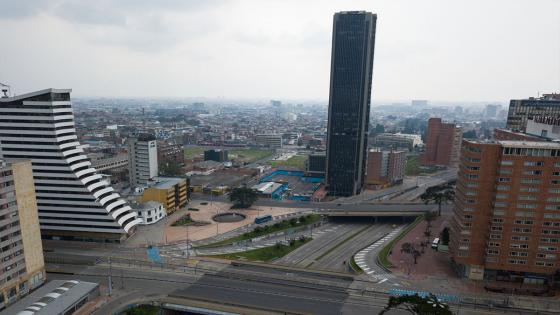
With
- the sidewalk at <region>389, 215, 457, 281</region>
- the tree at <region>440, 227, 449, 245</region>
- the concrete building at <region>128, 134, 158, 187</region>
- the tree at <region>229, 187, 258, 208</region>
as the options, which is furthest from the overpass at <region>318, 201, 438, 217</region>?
the concrete building at <region>128, 134, 158, 187</region>

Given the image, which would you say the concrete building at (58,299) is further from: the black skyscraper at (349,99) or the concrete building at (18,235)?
the black skyscraper at (349,99)

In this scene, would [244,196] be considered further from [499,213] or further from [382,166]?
[499,213]

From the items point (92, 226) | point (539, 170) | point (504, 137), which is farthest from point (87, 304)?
point (504, 137)

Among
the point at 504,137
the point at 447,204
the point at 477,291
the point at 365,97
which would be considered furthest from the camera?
the point at 365,97

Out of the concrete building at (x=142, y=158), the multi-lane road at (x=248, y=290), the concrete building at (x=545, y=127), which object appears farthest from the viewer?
the concrete building at (x=142, y=158)

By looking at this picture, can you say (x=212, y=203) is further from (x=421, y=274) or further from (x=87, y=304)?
(x=421, y=274)

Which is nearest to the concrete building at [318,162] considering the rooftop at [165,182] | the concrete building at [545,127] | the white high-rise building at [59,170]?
the rooftop at [165,182]

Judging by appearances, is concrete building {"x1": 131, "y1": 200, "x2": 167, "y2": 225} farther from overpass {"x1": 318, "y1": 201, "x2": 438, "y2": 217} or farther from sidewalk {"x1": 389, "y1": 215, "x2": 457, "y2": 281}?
sidewalk {"x1": 389, "y1": 215, "x2": 457, "y2": 281}
